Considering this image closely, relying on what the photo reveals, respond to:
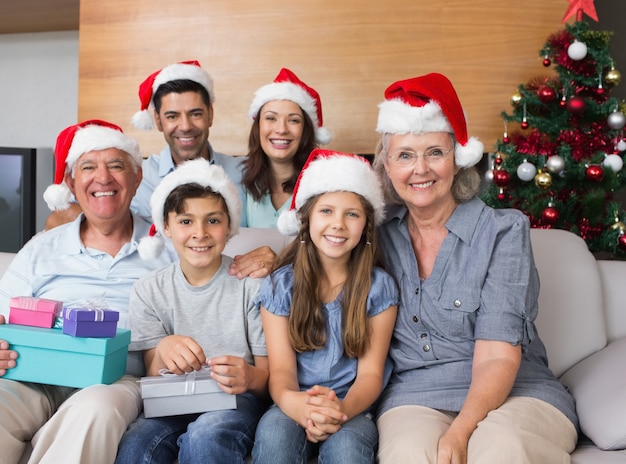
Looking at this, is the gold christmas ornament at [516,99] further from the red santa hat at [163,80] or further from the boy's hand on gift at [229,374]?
the boy's hand on gift at [229,374]

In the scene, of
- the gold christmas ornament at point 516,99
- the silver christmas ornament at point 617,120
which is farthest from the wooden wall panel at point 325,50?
the silver christmas ornament at point 617,120

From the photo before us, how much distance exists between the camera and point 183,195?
206 cm

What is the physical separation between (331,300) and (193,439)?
538mm

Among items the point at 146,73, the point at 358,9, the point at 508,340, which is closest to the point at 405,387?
the point at 508,340

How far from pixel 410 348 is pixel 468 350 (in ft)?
0.51

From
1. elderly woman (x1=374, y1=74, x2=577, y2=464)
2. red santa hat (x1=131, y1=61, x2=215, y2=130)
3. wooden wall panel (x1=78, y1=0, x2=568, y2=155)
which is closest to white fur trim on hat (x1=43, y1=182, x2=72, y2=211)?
red santa hat (x1=131, y1=61, x2=215, y2=130)

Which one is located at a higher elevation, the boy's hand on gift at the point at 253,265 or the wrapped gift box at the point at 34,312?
the boy's hand on gift at the point at 253,265

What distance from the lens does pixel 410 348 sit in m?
1.96

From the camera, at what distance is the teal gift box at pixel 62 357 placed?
1.83 m

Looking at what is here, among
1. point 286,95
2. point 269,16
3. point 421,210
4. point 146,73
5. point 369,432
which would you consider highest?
point 269,16

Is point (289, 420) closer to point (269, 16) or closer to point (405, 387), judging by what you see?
point (405, 387)

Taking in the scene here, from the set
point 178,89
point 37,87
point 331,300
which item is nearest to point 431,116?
point 331,300

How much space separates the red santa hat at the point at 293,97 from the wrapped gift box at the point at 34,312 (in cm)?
130

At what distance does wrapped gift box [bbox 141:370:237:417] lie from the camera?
1777 mm
